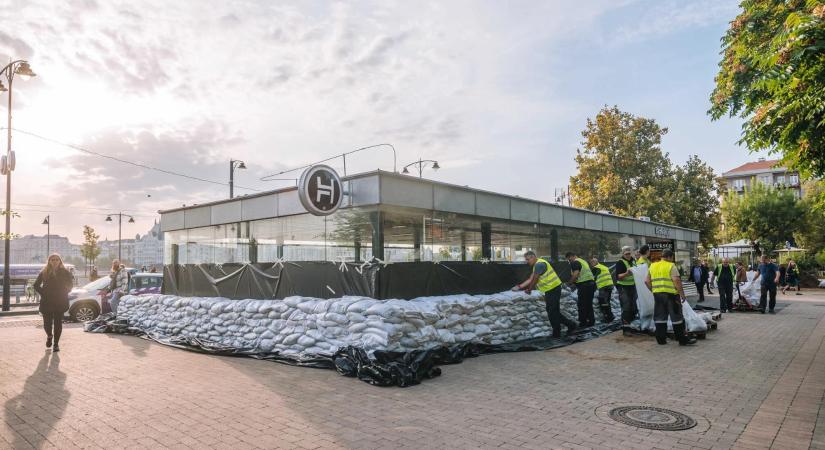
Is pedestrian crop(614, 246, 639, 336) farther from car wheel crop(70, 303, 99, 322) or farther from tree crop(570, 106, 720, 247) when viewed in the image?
tree crop(570, 106, 720, 247)

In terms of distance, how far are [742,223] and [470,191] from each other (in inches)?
1469

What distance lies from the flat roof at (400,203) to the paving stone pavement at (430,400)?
2.92 meters

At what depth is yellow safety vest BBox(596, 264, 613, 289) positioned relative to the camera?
457 inches

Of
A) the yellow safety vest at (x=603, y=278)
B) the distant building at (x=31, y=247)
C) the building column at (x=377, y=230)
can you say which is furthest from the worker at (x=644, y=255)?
the distant building at (x=31, y=247)

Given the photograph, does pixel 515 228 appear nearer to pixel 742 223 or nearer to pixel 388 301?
pixel 388 301

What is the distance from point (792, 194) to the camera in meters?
37.7

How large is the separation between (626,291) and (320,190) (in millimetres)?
6653

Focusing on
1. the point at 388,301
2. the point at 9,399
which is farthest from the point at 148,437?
the point at 388,301

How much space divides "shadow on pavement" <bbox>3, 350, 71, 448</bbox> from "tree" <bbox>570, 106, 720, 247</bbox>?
2992 cm

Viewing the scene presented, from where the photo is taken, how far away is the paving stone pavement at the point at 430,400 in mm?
4285

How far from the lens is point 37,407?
537 cm

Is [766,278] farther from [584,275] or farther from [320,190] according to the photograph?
[320,190]

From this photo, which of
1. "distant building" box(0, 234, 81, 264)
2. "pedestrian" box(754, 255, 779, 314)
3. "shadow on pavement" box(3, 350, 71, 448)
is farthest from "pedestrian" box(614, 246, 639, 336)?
"distant building" box(0, 234, 81, 264)

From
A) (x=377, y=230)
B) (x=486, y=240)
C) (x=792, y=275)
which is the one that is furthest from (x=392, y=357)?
(x=792, y=275)
